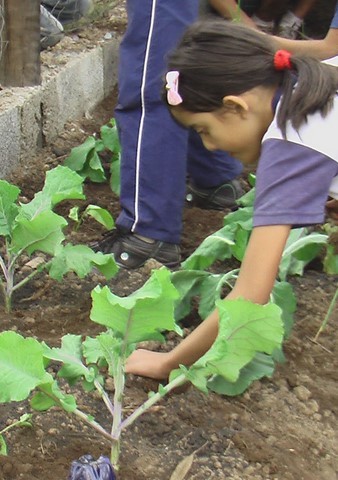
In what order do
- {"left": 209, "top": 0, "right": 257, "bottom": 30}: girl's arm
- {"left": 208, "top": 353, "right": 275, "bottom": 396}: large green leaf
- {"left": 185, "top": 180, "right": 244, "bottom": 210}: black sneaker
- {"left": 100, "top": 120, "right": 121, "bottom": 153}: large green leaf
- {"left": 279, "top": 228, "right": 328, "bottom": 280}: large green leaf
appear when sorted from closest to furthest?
{"left": 208, "top": 353, "right": 275, "bottom": 396}: large green leaf
{"left": 279, "top": 228, "right": 328, "bottom": 280}: large green leaf
{"left": 209, "top": 0, "right": 257, "bottom": 30}: girl's arm
{"left": 185, "top": 180, "right": 244, "bottom": 210}: black sneaker
{"left": 100, "top": 120, "right": 121, "bottom": 153}: large green leaf

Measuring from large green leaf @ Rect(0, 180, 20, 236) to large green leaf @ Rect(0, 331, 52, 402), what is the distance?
2.37 feet

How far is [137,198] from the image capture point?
2.69m

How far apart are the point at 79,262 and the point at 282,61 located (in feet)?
2.59

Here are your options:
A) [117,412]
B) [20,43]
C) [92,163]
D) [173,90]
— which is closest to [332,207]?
[173,90]

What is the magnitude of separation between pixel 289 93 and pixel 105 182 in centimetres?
160

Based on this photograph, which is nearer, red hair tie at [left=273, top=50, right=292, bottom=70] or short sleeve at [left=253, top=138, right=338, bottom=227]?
short sleeve at [left=253, top=138, right=338, bottom=227]

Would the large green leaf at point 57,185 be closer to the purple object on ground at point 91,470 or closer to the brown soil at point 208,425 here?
the brown soil at point 208,425

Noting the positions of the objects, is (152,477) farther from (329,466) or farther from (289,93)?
(289,93)

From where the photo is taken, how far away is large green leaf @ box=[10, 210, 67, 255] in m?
2.21

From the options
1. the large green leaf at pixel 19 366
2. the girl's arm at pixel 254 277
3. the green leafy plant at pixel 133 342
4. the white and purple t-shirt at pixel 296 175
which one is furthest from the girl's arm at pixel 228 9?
the large green leaf at pixel 19 366

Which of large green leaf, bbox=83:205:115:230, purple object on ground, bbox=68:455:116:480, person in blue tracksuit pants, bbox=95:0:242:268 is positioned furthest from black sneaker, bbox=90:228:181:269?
purple object on ground, bbox=68:455:116:480

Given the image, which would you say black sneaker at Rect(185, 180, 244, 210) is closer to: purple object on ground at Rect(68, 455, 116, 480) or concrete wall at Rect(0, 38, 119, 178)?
concrete wall at Rect(0, 38, 119, 178)

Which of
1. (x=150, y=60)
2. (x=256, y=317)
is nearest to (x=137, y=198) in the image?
(x=150, y=60)

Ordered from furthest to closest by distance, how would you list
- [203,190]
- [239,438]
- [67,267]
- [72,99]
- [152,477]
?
[72,99], [203,190], [67,267], [239,438], [152,477]
